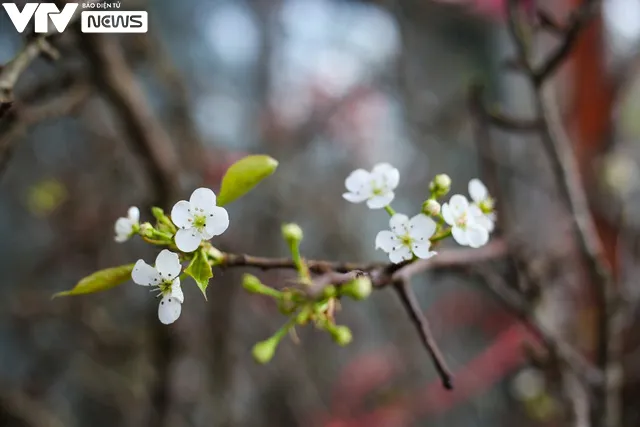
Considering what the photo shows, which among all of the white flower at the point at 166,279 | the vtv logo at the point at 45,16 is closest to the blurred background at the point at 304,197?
the vtv logo at the point at 45,16

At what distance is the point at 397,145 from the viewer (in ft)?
5.81

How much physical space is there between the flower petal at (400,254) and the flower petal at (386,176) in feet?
0.18

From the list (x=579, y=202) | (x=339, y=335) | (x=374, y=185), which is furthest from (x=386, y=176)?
(x=579, y=202)

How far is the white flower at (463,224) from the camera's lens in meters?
0.33

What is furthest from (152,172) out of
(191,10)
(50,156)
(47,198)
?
(191,10)

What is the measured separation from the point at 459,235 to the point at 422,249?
0.03 meters

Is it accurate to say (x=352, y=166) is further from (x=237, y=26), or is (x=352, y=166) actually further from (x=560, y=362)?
(x=560, y=362)

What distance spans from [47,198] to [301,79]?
822 millimetres

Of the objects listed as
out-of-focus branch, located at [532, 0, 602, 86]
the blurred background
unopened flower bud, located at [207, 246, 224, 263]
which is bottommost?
the blurred background

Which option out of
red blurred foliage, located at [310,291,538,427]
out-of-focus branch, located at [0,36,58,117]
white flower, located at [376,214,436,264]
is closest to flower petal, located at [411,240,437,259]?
white flower, located at [376,214,436,264]

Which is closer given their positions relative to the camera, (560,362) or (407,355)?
(560,362)

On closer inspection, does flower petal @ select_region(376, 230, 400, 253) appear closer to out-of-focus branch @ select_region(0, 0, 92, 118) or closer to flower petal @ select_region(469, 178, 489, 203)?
flower petal @ select_region(469, 178, 489, 203)

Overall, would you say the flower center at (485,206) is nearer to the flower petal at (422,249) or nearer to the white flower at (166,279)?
the flower petal at (422,249)

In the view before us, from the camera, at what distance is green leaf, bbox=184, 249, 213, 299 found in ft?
1.00
